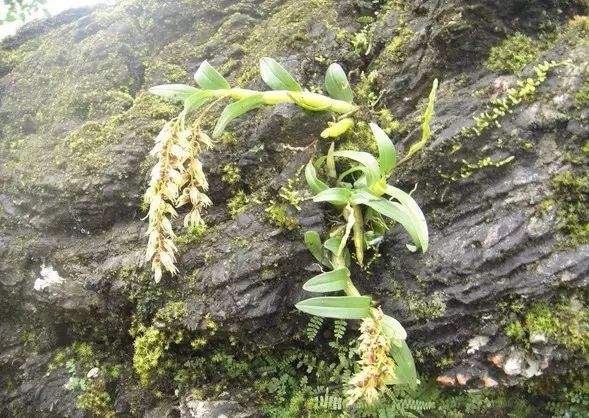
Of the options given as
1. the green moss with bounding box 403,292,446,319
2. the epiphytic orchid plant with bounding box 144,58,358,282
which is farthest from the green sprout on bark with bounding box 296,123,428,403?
the epiphytic orchid plant with bounding box 144,58,358,282

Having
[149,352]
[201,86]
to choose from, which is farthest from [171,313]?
[201,86]

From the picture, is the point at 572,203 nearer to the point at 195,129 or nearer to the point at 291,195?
the point at 291,195

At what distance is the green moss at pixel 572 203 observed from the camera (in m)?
2.29

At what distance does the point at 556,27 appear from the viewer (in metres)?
2.71

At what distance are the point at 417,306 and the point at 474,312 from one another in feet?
0.91

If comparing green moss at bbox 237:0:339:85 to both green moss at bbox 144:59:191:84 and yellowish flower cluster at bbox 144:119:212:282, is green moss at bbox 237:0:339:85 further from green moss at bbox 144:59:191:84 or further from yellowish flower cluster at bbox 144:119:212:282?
yellowish flower cluster at bbox 144:119:212:282

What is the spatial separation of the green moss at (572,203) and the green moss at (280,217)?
1.33m

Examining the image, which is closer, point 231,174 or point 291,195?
point 291,195

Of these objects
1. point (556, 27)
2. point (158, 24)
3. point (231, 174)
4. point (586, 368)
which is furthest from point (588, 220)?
point (158, 24)

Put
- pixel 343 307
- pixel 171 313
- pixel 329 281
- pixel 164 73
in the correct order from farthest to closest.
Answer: pixel 164 73, pixel 171 313, pixel 329 281, pixel 343 307

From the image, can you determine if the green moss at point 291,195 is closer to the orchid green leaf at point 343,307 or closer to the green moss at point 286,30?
the orchid green leaf at point 343,307

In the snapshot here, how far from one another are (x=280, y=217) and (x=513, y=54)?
1593 millimetres

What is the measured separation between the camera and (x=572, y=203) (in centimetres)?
234

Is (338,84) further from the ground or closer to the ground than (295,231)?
further from the ground
